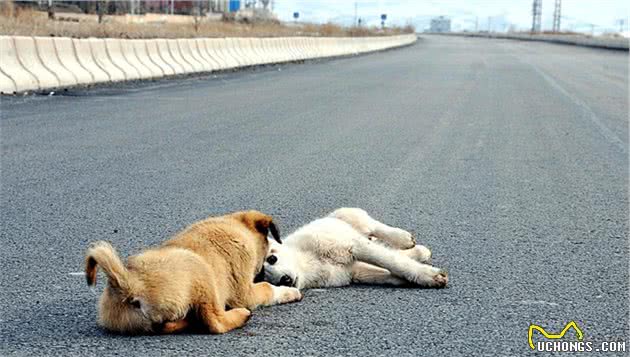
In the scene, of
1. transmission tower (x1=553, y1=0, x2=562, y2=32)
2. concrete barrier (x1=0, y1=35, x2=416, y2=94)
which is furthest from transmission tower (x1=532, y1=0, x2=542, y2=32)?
concrete barrier (x1=0, y1=35, x2=416, y2=94)

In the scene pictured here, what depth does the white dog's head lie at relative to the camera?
5090 mm

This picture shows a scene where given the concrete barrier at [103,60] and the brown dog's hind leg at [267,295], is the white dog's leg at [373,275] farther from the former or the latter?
the concrete barrier at [103,60]

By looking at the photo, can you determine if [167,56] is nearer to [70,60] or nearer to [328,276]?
[70,60]

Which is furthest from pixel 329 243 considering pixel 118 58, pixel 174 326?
pixel 118 58

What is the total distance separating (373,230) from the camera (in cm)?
583

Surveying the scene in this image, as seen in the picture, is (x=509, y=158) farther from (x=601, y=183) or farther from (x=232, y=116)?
(x=232, y=116)

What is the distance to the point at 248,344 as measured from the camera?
4.32m

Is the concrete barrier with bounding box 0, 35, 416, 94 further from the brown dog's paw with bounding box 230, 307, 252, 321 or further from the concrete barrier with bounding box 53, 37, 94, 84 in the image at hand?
the brown dog's paw with bounding box 230, 307, 252, 321

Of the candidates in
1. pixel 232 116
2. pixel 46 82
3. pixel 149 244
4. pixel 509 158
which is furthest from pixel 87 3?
pixel 149 244

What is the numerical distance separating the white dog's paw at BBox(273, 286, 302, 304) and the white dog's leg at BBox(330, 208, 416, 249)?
87 cm

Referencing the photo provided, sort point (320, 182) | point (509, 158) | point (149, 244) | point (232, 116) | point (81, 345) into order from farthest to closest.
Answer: point (232, 116)
point (509, 158)
point (320, 182)
point (149, 244)
point (81, 345)

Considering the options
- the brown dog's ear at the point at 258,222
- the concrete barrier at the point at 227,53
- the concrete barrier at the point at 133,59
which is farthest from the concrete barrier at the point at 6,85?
the brown dog's ear at the point at 258,222

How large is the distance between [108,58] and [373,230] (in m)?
15.2

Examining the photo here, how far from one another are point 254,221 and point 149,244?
4.89ft
